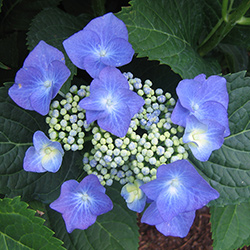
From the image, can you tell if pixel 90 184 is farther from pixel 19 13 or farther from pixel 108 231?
pixel 19 13

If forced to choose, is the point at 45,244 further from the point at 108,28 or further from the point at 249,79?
the point at 249,79

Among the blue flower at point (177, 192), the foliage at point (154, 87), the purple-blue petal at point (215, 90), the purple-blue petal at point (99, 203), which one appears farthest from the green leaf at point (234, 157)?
the purple-blue petal at point (99, 203)

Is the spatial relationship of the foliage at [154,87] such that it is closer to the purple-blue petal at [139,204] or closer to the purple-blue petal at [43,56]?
the purple-blue petal at [43,56]

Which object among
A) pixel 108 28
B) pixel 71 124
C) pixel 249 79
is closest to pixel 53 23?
pixel 108 28

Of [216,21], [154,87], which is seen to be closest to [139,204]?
[154,87]

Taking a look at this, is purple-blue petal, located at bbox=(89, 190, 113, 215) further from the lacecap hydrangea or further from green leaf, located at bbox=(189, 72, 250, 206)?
green leaf, located at bbox=(189, 72, 250, 206)

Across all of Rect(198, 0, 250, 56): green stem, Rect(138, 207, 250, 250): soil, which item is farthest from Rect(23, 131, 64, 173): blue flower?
Rect(138, 207, 250, 250): soil
